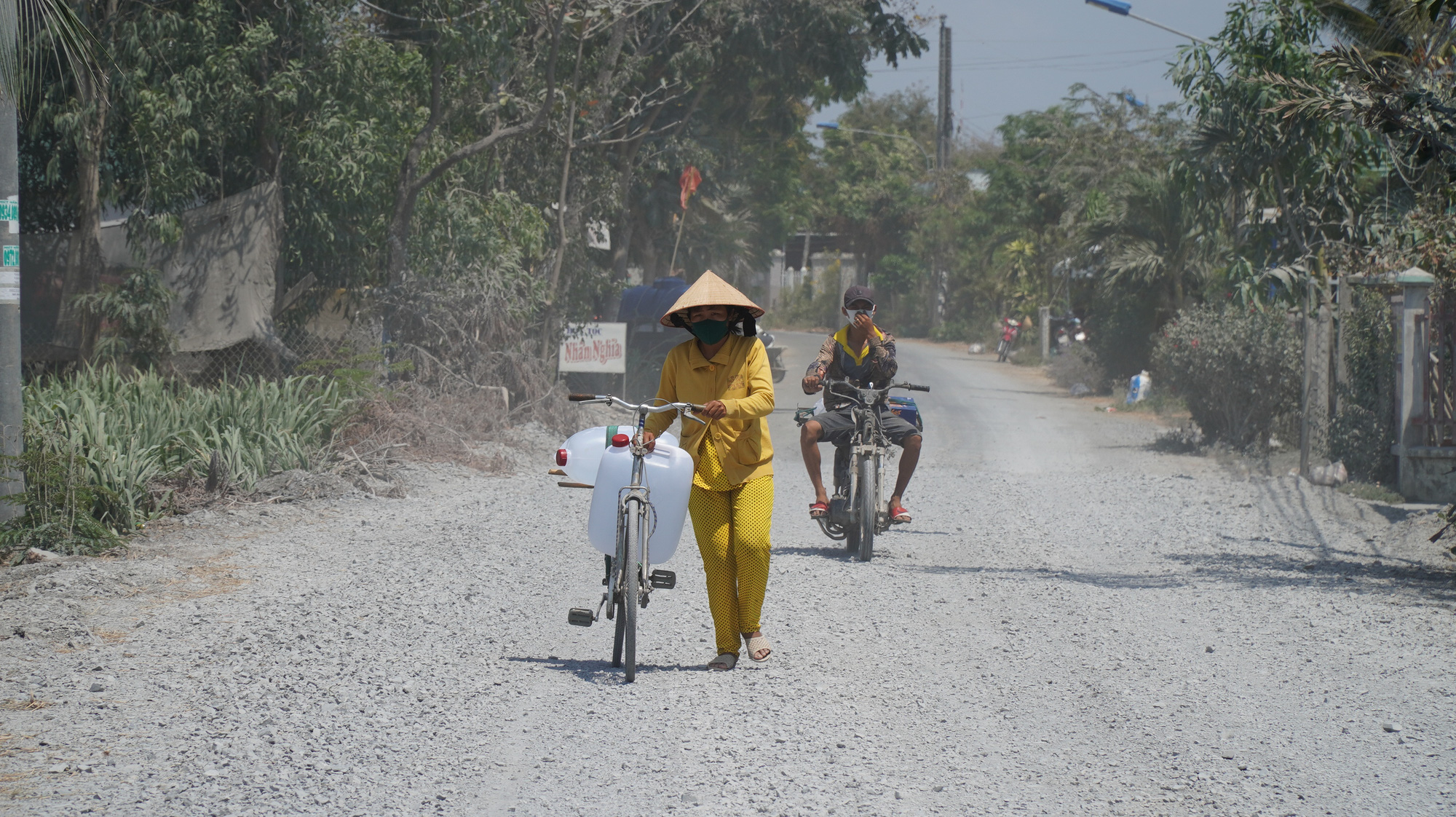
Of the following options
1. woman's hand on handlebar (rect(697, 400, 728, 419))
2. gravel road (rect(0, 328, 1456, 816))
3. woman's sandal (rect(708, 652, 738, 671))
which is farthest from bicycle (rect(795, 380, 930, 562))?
woman's hand on handlebar (rect(697, 400, 728, 419))

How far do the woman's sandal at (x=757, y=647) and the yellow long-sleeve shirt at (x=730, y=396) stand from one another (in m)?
0.76

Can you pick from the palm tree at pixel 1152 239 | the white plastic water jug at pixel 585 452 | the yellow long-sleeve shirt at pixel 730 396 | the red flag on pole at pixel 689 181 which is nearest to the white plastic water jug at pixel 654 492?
the yellow long-sleeve shirt at pixel 730 396

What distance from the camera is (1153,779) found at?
439 cm

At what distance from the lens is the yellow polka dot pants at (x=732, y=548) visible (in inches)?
226

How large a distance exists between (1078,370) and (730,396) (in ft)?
81.5

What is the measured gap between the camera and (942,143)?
52.2 m

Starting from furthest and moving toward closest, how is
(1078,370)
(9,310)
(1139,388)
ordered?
(1078,370) → (1139,388) → (9,310)

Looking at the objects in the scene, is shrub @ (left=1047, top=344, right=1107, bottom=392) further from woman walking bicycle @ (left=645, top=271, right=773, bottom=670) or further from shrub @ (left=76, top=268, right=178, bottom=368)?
woman walking bicycle @ (left=645, top=271, right=773, bottom=670)

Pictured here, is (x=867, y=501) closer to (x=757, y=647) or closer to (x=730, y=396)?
(x=757, y=647)

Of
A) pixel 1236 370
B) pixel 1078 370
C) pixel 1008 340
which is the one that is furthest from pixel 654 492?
pixel 1008 340

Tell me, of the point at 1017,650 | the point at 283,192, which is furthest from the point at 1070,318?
the point at 1017,650

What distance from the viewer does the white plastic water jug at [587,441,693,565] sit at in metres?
5.62

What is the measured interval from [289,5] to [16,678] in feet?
30.9

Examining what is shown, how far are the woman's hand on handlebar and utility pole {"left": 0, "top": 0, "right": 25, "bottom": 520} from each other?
17.6ft
